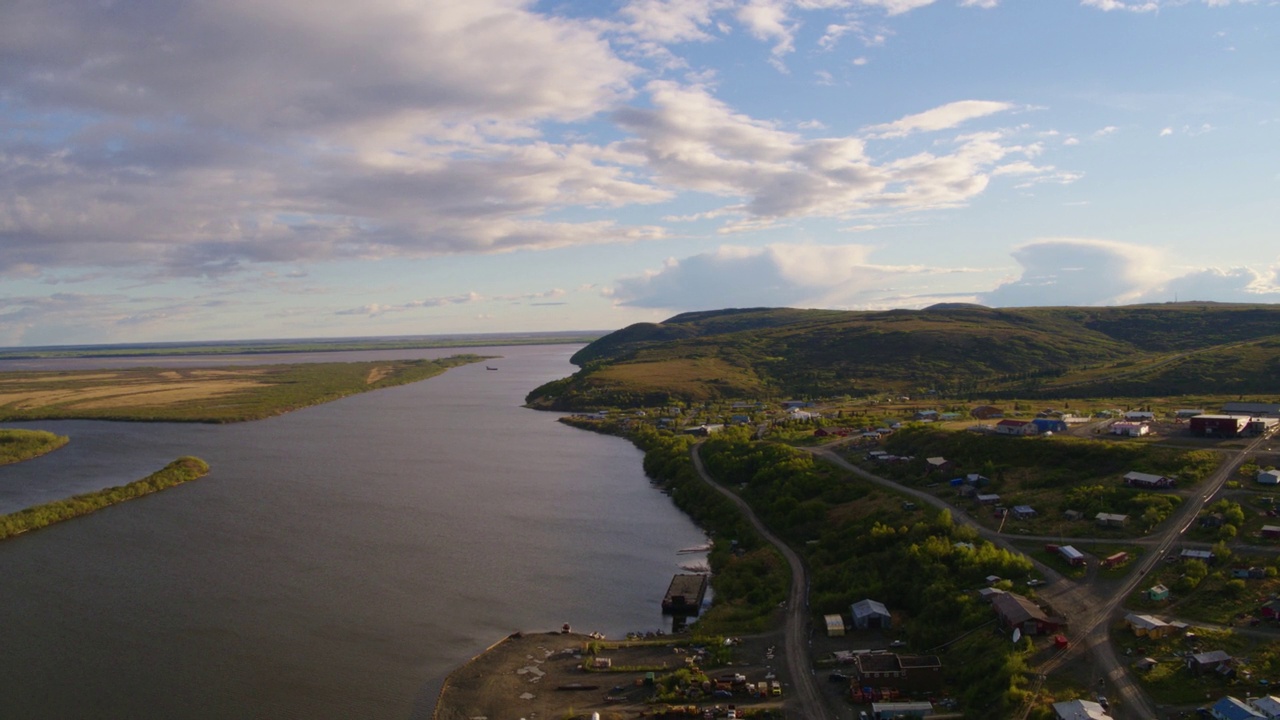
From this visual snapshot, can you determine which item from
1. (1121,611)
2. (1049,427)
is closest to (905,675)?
(1121,611)

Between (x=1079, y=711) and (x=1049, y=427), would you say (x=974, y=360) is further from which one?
(x=1079, y=711)

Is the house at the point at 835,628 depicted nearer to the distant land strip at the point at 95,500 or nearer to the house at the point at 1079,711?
the house at the point at 1079,711

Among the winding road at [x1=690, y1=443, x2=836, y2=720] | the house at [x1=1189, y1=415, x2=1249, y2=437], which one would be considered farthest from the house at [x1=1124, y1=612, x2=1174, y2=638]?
the house at [x1=1189, y1=415, x2=1249, y2=437]

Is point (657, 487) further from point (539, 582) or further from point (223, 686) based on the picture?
point (223, 686)

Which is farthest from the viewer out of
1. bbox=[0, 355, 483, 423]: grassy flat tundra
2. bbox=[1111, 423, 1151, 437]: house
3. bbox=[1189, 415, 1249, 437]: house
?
bbox=[0, 355, 483, 423]: grassy flat tundra

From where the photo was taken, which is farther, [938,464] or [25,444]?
[25,444]

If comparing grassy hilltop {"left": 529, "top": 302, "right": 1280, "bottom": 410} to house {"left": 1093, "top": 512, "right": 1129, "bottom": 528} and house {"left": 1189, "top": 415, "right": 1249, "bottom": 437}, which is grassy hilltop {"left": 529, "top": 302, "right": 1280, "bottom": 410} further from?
house {"left": 1093, "top": 512, "right": 1129, "bottom": 528}
